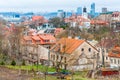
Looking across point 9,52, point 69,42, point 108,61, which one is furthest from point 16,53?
point 108,61

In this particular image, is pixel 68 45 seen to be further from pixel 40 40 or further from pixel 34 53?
pixel 40 40

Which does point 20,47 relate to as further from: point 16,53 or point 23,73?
point 23,73

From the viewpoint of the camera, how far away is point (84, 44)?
1106 inches

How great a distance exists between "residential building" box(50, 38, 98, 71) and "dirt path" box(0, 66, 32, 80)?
5.30 m

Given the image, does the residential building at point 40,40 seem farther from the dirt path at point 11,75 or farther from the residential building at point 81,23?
the residential building at point 81,23

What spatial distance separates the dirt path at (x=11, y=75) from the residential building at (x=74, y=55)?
5.30 metres

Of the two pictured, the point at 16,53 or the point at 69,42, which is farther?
the point at 16,53

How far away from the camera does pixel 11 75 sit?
1947 cm

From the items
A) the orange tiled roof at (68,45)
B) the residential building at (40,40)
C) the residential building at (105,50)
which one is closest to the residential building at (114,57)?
the residential building at (105,50)

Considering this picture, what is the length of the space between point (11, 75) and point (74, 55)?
8549 mm

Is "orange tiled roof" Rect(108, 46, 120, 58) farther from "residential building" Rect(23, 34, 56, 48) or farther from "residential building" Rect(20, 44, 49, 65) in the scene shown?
"residential building" Rect(23, 34, 56, 48)

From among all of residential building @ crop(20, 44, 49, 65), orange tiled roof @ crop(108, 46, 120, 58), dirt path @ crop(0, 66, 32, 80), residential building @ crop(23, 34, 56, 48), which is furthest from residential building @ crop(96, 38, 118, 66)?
dirt path @ crop(0, 66, 32, 80)

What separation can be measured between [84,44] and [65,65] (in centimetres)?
356

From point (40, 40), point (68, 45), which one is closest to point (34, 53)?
point (40, 40)
